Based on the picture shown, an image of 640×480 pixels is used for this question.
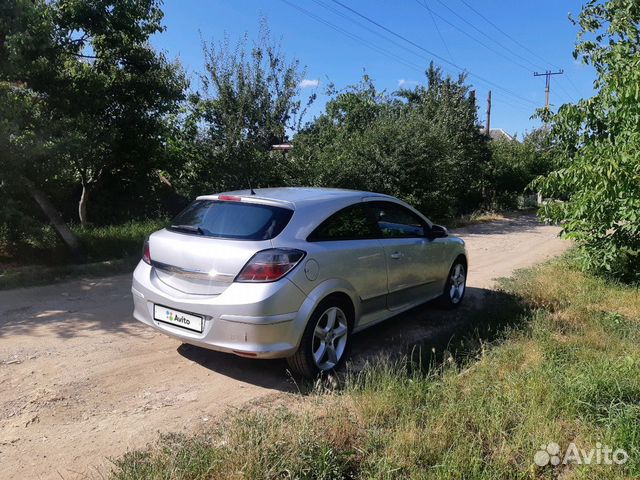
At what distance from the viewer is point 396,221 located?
539 centimetres

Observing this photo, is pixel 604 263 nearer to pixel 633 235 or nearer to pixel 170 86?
pixel 633 235

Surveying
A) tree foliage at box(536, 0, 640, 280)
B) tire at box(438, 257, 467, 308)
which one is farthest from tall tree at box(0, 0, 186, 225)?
tree foliage at box(536, 0, 640, 280)

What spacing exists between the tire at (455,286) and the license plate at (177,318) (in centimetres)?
339

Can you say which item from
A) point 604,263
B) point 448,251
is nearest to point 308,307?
point 448,251

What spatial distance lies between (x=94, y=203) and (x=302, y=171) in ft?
18.0

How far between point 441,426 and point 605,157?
4.91 metres

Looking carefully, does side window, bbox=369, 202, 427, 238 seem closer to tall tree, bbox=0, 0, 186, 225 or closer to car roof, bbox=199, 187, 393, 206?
car roof, bbox=199, 187, 393, 206

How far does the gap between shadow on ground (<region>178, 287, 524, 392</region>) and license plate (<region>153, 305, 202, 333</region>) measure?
1.94 ft

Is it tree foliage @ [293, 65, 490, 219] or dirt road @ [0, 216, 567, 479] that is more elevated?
tree foliage @ [293, 65, 490, 219]

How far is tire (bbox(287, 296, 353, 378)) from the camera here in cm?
398

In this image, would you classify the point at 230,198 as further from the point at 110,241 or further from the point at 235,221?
the point at 110,241

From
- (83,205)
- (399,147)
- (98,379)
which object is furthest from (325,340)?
(399,147)

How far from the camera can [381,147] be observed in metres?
15.1

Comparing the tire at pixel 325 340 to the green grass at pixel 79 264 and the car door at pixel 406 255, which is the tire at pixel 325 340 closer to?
the car door at pixel 406 255
